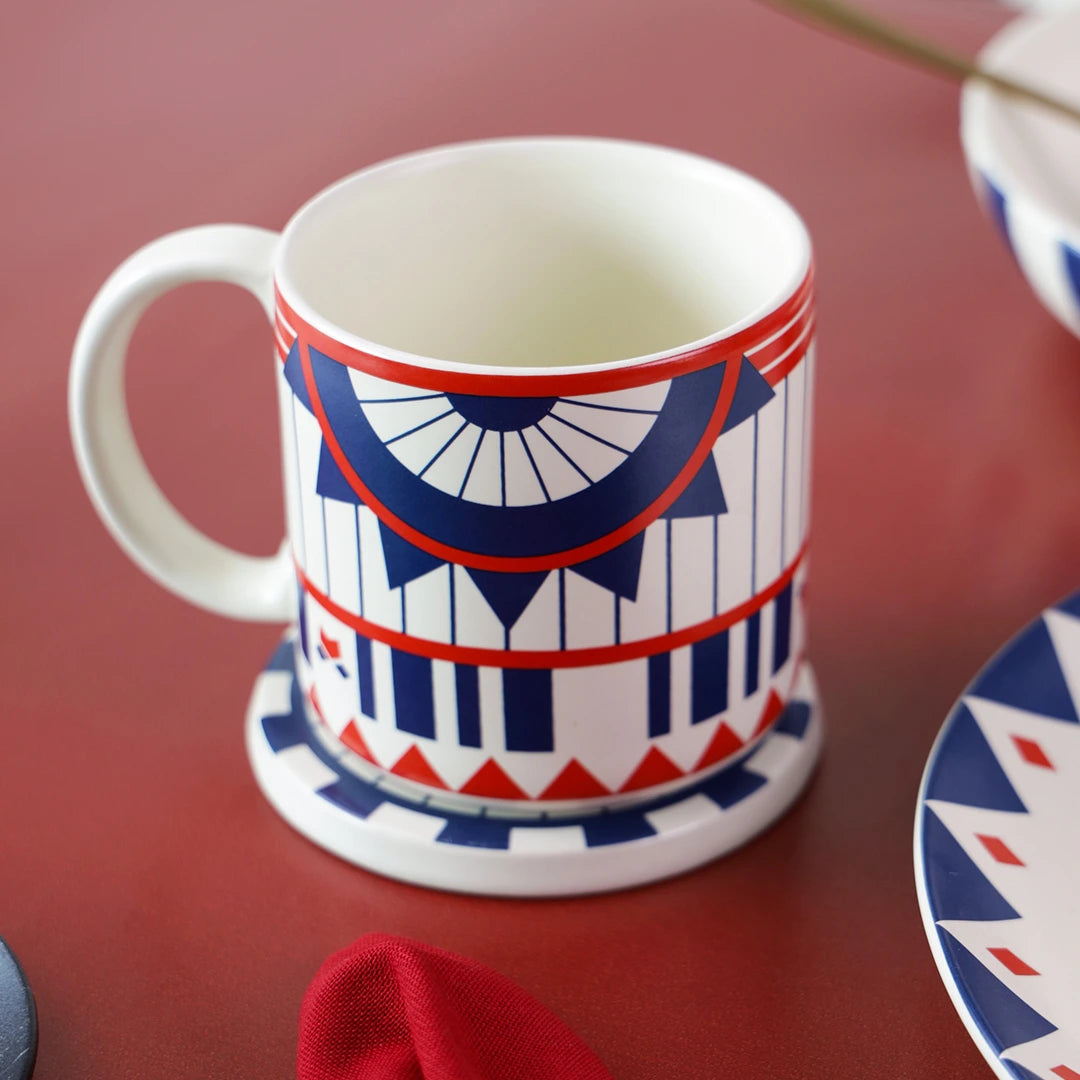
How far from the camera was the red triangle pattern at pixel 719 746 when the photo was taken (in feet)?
1.21

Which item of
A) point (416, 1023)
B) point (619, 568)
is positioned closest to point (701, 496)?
point (619, 568)

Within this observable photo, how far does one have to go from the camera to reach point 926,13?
0.84 meters

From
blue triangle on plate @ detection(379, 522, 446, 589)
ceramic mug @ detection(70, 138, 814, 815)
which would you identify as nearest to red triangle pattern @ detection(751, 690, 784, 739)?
ceramic mug @ detection(70, 138, 814, 815)

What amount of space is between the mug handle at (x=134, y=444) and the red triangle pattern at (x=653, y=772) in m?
0.11

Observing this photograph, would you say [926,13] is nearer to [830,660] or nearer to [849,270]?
[849,270]

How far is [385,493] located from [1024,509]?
265 millimetres

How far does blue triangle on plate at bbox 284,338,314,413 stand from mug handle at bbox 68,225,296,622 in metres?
0.03

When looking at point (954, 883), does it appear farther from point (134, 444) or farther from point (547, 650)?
point (134, 444)

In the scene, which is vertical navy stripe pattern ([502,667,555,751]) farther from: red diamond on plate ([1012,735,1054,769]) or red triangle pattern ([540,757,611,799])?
red diamond on plate ([1012,735,1054,769])

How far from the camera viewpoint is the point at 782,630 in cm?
37

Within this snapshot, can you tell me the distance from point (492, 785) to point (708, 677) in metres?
0.06

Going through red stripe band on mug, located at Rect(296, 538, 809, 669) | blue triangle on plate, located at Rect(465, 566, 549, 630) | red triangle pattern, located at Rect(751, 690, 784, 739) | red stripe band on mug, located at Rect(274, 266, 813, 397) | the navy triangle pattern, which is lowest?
red triangle pattern, located at Rect(751, 690, 784, 739)

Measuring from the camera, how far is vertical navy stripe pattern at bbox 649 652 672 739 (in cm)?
34

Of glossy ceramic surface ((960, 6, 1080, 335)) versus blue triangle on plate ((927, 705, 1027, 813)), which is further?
glossy ceramic surface ((960, 6, 1080, 335))
